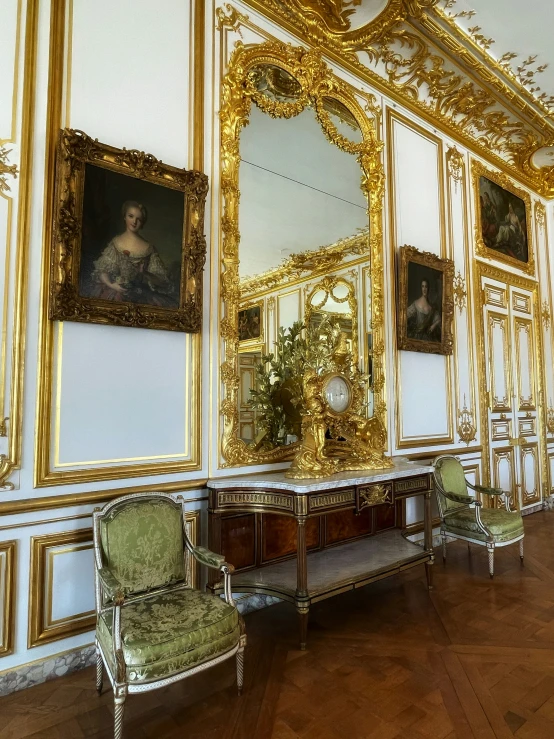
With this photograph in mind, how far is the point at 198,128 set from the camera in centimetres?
327

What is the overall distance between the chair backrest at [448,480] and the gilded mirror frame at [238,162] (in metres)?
0.78

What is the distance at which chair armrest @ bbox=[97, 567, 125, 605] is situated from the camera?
1.99 metres

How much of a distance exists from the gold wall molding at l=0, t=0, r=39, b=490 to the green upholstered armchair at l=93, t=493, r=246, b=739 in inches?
21.7

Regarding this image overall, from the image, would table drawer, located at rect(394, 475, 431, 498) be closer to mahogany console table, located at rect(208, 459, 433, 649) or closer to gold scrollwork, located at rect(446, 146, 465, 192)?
mahogany console table, located at rect(208, 459, 433, 649)

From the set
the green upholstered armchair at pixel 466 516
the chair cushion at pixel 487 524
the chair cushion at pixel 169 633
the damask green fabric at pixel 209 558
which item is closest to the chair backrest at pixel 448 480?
the green upholstered armchair at pixel 466 516

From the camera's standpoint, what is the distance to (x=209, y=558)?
2.50 metres

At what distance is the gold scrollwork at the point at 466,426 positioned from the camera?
200 inches

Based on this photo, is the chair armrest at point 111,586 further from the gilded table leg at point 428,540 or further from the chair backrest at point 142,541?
the gilded table leg at point 428,540

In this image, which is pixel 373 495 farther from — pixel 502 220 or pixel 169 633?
pixel 502 220

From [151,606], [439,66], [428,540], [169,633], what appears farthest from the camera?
[439,66]

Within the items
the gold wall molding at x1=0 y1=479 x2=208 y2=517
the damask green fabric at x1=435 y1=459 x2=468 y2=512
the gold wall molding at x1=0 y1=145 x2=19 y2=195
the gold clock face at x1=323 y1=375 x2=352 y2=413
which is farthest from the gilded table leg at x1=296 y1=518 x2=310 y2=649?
the gold wall molding at x1=0 y1=145 x2=19 y2=195

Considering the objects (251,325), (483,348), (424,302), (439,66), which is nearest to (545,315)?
(483,348)

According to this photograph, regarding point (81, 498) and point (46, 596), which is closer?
point (46, 596)

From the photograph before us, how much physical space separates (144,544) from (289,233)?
240 cm
